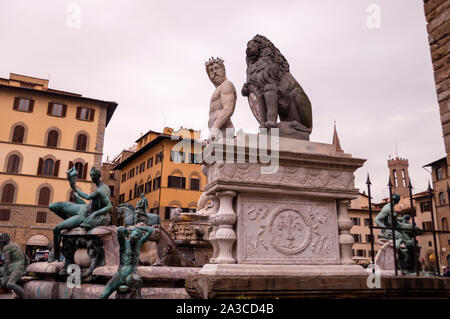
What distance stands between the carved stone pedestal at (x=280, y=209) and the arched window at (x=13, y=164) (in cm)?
3457

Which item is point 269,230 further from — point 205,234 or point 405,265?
point 405,265

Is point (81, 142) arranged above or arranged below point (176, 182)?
above

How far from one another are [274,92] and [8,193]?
34.0 m

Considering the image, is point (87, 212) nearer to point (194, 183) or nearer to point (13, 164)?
point (13, 164)

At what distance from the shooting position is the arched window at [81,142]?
35312 millimetres

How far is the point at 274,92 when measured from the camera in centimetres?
416

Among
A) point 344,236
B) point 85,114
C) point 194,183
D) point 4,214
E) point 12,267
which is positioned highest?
point 85,114

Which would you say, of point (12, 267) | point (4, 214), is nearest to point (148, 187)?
point (4, 214)

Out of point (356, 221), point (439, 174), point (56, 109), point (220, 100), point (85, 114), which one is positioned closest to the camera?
point (220, 100)

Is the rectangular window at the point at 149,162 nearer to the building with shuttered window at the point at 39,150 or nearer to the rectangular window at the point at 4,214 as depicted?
the building with shuttered window at the point at 39,150

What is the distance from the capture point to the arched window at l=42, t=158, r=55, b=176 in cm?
3388

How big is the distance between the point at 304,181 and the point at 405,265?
3676 mm

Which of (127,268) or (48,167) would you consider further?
(48,167)
